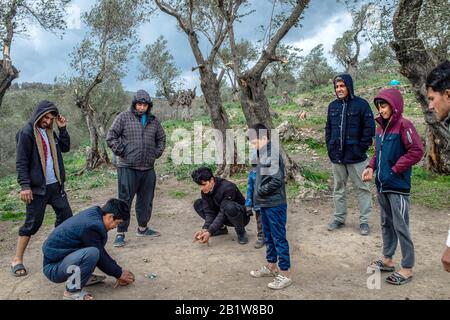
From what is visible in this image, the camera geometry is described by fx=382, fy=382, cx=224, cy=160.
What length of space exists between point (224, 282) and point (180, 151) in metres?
12.1

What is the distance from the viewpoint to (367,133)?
5996mm

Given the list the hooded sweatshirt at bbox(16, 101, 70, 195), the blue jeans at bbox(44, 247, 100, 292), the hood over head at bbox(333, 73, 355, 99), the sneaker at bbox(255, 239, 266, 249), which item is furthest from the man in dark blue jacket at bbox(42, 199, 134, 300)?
the hood over head at bbox(333, 73, 355, 99)

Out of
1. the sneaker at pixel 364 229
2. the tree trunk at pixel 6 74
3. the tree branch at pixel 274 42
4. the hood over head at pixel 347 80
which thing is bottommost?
the sneaker at pixel 364 229

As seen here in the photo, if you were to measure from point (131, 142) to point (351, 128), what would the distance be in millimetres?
3530

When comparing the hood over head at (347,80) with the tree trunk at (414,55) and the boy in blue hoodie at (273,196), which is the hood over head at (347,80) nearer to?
the tree trunk at (414,55)

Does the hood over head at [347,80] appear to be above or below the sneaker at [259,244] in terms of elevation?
above

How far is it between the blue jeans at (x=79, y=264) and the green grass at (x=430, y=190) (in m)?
6.17

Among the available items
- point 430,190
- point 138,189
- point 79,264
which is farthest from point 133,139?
point 430,190

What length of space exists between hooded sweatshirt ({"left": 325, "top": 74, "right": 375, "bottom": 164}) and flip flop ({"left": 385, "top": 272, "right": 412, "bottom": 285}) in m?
2.07

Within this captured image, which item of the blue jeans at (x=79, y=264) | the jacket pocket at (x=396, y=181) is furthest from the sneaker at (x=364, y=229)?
the blue jeans at (x=79, y=264)

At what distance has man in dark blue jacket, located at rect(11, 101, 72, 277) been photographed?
4.96 meters

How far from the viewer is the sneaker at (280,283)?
434 centimetres

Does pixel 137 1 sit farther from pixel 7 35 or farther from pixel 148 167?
pixel 148 167
